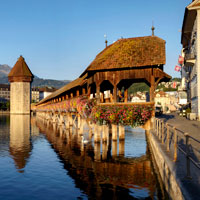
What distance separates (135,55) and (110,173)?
1039cm

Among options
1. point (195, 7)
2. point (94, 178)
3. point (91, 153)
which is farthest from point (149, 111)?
point (195, 7)

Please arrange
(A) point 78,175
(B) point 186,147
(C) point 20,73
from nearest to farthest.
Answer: (B) point 186,147 → (A) point 78,175 → (C) point 20,73

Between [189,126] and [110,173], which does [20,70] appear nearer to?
[189,126]

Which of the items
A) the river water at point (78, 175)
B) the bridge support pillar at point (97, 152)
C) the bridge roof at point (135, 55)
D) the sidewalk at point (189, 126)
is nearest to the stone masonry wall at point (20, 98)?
the sidewalk at point (189, 126)

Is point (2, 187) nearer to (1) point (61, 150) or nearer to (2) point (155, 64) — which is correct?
(1) point (61, 150)

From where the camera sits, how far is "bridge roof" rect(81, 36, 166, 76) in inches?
741

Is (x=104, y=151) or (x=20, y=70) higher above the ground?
(x=20, y=70)

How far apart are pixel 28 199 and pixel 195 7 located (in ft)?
80.5

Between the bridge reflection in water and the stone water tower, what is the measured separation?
3568 inches

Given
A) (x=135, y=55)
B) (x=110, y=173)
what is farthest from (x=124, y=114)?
(x=110, y=173)

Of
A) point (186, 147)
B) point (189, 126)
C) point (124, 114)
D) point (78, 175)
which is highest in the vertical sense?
point (124, 114)

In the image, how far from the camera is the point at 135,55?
19.8m

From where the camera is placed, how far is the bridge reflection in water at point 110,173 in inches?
377

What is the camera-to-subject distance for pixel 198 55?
26.1 meters
